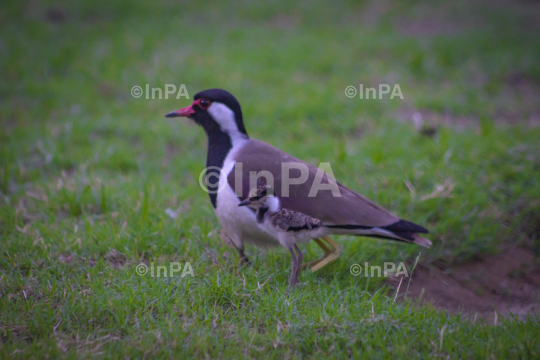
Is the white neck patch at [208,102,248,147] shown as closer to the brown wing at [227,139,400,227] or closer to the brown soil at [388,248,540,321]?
the brown wing at [227,139,400,227]

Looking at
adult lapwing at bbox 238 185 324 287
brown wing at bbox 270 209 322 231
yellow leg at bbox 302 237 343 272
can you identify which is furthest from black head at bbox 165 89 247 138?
yellow leg at bbox 302 237 343 272

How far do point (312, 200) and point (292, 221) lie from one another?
0.32m

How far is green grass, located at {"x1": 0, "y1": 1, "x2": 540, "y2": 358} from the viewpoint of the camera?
9.46 feet

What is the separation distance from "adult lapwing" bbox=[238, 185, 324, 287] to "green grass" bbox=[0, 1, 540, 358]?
0.31 metres

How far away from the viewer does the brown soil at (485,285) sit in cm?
362

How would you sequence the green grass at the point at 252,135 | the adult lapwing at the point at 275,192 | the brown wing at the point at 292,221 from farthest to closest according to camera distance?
the adult lapwing at the point at 275,192 < the brown wing at the point at 292,221 < the green grass at the point at 252,135

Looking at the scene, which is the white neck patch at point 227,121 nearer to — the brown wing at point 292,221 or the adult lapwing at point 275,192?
the adult lapwing at point 275,192

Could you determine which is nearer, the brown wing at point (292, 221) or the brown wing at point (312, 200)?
the brown wing at point (292, 221)

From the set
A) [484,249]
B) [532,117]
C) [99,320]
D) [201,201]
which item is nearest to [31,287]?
[99,320]

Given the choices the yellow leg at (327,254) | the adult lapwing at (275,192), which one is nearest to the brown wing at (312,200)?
the adult lapwing at (275,192)

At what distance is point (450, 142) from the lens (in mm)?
5395

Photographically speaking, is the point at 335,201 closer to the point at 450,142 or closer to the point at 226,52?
the point at 450,142

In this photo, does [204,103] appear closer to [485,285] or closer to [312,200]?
[312,200]

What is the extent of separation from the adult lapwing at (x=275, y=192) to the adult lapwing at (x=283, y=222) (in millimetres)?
97
